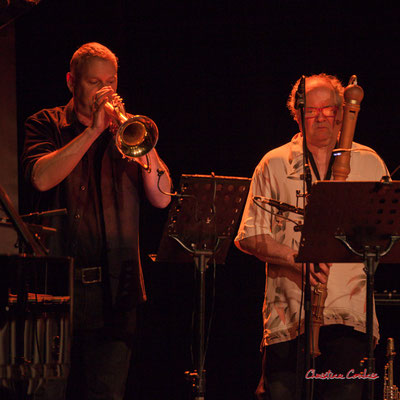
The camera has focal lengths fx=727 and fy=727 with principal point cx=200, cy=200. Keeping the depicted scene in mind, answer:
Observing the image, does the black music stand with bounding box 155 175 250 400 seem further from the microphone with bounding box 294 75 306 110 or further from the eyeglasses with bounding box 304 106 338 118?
the eyeglasses with bounding box 304 106 338 118

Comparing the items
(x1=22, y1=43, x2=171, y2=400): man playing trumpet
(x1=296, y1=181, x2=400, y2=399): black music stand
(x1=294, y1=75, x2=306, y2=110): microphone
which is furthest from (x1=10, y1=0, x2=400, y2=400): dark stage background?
(x1=296, y1=181, x2=400, y2=399): black music stand

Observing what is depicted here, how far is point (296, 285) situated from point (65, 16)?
99.4 inches

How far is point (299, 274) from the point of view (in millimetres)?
3744

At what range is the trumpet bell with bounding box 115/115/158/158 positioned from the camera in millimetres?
3406

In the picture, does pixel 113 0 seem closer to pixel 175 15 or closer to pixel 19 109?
pixel 175 15

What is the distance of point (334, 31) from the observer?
17.7 feet

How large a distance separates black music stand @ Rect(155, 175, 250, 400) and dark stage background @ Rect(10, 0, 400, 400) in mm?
1633

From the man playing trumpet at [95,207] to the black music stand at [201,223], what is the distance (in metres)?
0.19

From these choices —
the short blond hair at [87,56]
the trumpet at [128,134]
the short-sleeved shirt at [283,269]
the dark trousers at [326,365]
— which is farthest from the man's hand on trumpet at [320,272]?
the short blond hair at [87,56]

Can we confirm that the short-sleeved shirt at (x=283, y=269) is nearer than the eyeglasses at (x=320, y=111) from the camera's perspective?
Yes

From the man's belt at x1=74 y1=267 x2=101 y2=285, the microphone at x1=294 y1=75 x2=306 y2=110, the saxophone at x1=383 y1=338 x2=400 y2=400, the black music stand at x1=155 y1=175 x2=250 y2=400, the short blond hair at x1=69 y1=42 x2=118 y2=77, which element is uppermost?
the short blond hair at x1=69 y1=42 x2=118 y2=77

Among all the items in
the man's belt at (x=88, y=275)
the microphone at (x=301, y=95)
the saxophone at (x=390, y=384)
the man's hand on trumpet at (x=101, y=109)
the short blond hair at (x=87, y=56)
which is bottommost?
the saxophone at (x=390, y=384)

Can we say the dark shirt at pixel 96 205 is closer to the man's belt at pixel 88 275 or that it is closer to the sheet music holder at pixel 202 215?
the man's belt at pixel 88 275

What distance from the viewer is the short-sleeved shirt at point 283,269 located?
369 centimetres
